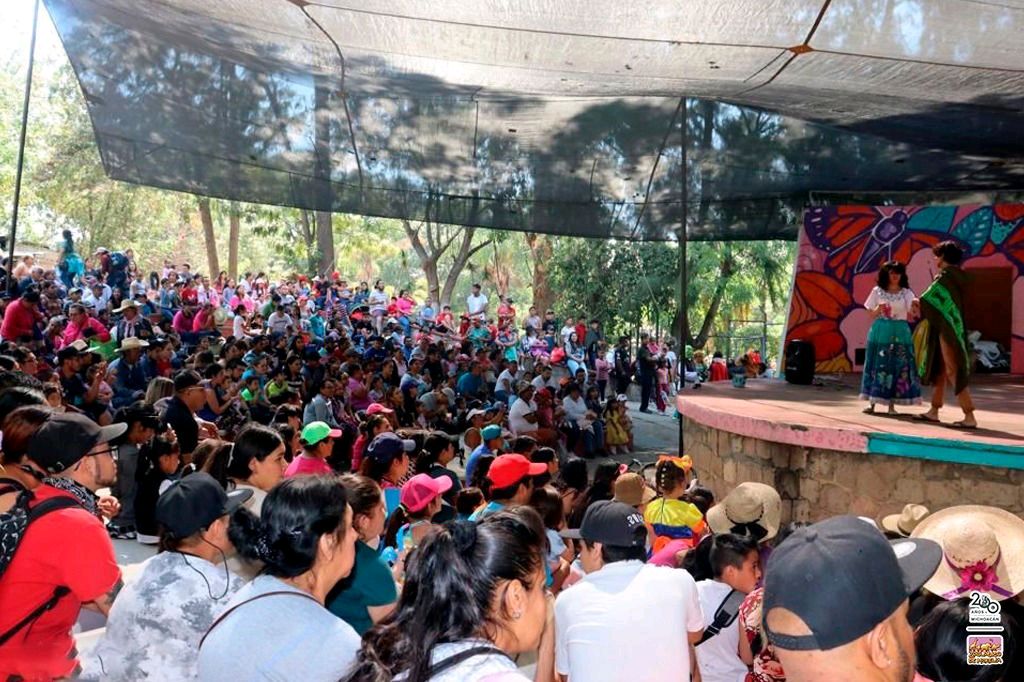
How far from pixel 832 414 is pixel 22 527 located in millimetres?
6920

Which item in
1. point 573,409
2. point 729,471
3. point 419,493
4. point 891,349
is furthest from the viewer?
point 573,409

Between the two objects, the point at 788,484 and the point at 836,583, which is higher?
the point at 836,583

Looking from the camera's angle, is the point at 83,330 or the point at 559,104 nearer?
the point at 559,104

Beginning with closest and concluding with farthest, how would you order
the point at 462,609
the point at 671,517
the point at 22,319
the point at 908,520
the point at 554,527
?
Result: the point at 462,609, the point at 908,520, the point at 671,517, the point at 554,527, the point at 22,319

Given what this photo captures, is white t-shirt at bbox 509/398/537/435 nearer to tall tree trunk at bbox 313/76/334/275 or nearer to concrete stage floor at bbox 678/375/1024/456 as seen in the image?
concrete stage floor at bbox 678/375/1024/456

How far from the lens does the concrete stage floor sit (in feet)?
23.5

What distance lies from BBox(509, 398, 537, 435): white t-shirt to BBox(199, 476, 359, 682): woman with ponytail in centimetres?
1010

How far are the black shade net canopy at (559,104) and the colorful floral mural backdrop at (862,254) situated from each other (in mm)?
522

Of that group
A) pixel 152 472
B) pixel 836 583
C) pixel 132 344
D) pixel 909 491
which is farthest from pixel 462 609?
pixel 132 344

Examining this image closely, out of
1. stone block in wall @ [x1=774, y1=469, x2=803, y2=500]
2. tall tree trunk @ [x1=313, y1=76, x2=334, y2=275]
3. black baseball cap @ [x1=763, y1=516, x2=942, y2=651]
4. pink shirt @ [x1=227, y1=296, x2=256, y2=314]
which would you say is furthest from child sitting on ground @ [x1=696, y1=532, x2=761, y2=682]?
pink shirt @ [x1=227, y1=296, x2=256, y2=314]

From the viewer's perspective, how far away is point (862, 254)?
14539mm

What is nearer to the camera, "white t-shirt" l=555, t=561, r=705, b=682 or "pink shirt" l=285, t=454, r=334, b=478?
"white t-shirt" l=555, t=561, r=705, b=682

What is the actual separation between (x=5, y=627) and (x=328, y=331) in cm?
1543

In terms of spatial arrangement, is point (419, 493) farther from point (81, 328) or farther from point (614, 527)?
point (81, 328)
